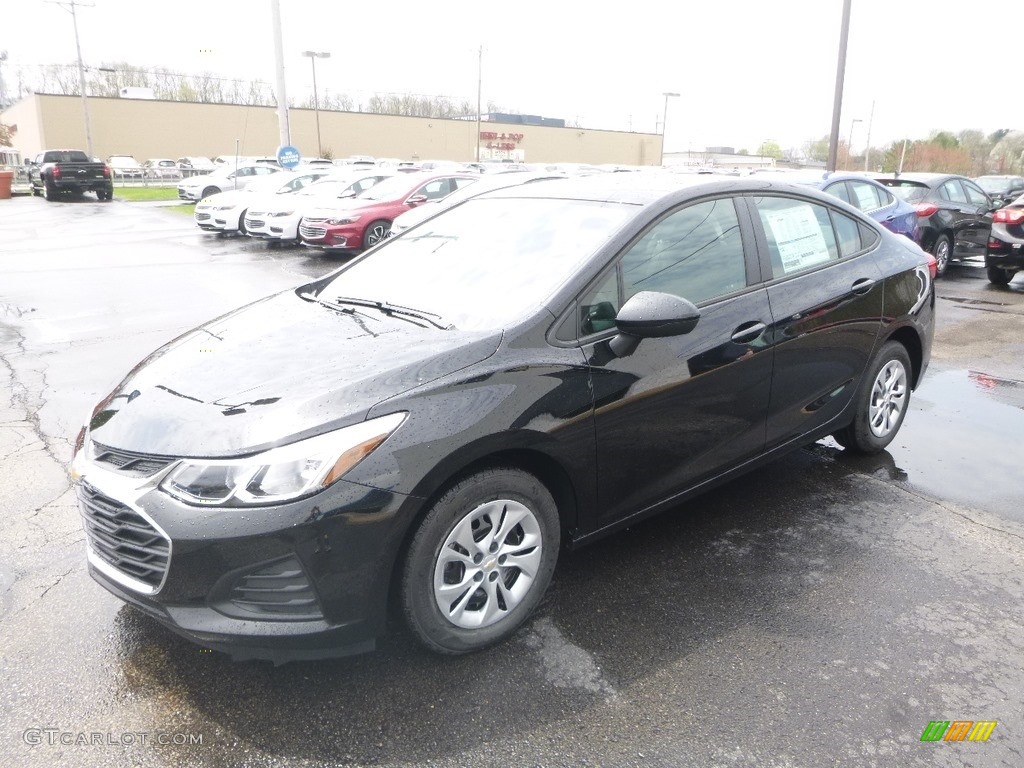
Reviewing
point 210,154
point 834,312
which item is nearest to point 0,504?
point 834,312

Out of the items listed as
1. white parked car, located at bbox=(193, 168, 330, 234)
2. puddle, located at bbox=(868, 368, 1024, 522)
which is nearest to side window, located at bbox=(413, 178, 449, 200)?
white parked car, located at bbox=(193, 168, 330, 234)

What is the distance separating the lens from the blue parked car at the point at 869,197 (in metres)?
10.2

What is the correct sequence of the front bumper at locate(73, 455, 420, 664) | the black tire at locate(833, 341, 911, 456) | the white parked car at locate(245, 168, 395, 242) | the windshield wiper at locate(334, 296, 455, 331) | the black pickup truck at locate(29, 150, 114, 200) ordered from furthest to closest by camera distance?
the black pickup truck at locate(29, 150, 114, 200)
the white parked car at locate(245, 168, 395, 242)
the black tire at locate(833, 341, 911, 456)
the windshield wiper at locate(334, 296, 455, 331)
the front bumper at locate(73, 455, 420, 664)

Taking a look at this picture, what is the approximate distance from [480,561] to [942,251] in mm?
12222

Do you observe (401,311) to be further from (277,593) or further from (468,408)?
(277,593)

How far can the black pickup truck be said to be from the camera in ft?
98.6

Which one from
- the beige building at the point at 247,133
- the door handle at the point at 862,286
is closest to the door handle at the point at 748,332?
the door handle at the point at 862,286

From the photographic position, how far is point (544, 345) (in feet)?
9.75

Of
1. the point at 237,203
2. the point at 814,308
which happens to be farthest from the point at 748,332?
the point at 237,203

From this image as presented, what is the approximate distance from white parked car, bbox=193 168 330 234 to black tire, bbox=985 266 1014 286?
13.1 m

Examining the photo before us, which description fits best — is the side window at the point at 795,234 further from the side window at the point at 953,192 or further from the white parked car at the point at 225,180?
the white parked car at the point at 225,180

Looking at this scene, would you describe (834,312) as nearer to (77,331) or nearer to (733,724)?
(733,724)

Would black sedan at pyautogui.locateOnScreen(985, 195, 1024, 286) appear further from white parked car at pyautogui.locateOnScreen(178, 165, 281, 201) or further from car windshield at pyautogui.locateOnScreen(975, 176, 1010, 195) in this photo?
white parked car at pyautogui.locateOnScreen(178, 165, 281, 201)

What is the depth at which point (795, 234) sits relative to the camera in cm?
411
